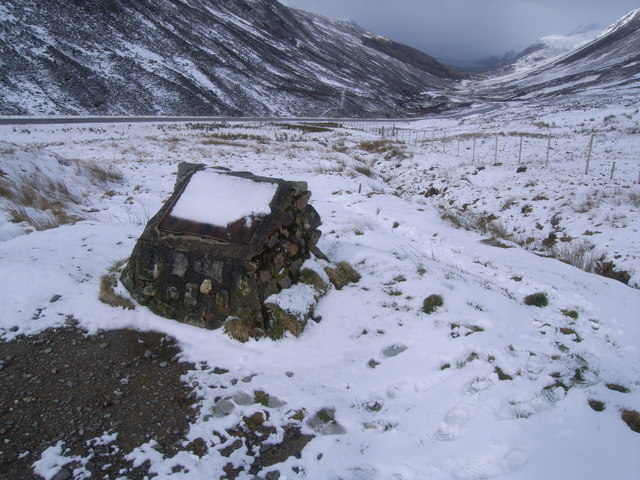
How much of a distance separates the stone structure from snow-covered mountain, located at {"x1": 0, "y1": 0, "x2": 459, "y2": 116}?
4428cm

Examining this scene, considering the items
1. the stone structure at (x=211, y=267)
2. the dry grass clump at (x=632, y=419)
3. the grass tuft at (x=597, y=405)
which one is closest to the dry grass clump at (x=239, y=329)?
the stone structure at (x=211, y=267)

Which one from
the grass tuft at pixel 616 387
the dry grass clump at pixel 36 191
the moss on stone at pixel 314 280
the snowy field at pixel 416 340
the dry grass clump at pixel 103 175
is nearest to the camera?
the snowy field at pixel 416 340

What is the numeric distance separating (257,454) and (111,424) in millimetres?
1389

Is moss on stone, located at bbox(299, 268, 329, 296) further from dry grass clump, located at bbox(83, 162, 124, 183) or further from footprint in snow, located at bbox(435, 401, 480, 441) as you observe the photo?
dry grass clump, located at bbox(83, 162, 124, 183)

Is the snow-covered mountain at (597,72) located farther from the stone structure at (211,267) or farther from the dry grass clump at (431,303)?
the stone structure at (211,267)

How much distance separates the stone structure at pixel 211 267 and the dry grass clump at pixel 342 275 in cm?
103

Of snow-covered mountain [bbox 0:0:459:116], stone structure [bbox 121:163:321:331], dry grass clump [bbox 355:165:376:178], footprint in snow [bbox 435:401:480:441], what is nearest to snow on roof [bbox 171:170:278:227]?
stone structure [bbox 121:163:321:331]

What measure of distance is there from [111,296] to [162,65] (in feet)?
201

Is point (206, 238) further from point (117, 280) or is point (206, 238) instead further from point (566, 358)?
point (566, 358)

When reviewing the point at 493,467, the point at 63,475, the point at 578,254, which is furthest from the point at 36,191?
the point at 578,254

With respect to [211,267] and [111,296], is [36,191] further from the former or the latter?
[211,267]

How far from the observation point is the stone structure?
502cm

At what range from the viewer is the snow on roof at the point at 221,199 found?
5.38 m

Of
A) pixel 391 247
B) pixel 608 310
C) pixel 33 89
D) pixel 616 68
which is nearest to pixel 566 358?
pixel 608 310
